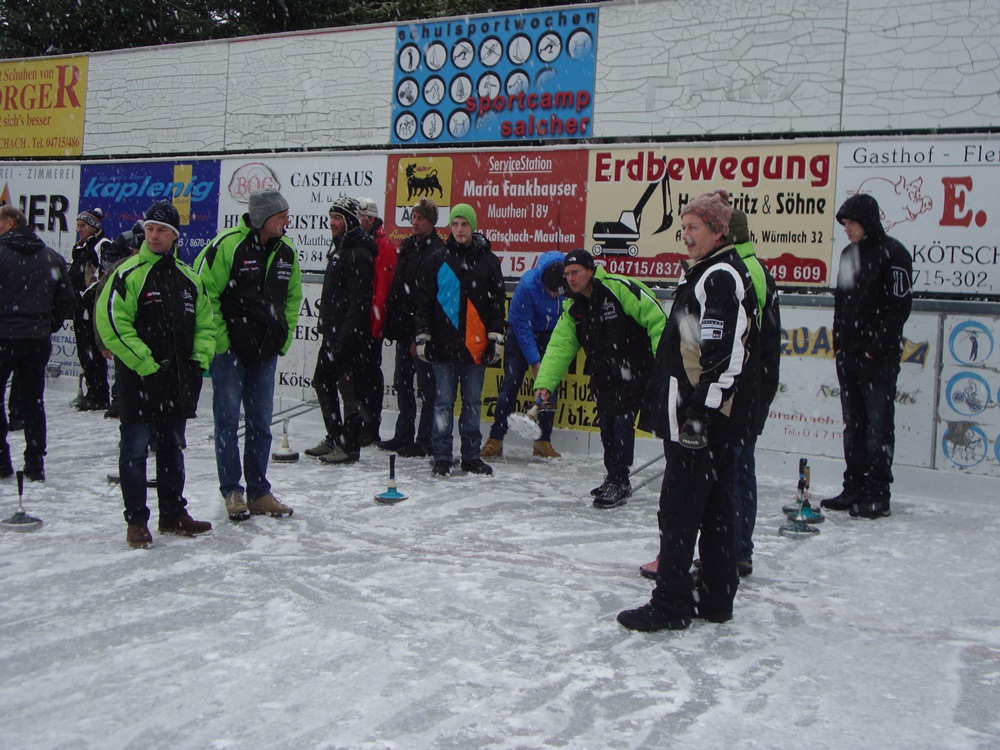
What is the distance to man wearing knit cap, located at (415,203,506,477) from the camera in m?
8.10

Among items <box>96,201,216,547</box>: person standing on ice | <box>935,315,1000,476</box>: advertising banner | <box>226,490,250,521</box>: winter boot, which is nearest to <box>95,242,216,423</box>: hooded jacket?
<box>96,201,216,547</box>: person standing on ice

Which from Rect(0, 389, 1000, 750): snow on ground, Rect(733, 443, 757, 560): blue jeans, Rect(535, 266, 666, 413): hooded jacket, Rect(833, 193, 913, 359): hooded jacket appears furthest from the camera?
Rect(833, 193, 913, 359): hooded jacket

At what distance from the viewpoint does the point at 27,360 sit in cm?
744

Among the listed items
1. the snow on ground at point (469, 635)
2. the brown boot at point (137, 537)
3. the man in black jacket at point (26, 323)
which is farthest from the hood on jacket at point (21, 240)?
the brown boot at point (137, 537)

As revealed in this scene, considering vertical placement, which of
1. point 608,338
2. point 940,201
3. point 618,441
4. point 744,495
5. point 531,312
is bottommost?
point 744,495

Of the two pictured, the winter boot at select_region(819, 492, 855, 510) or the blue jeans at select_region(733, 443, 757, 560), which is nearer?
the blue jeans at select_region(733, 443, 757, 560)

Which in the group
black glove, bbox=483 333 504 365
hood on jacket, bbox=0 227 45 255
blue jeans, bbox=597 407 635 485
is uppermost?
hood on jacket, bbox=0 227 45 255

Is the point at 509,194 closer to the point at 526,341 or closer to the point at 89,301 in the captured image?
the point at 526,341

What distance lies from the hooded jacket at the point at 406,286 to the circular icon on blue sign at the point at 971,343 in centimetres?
403

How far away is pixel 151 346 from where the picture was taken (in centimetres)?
569

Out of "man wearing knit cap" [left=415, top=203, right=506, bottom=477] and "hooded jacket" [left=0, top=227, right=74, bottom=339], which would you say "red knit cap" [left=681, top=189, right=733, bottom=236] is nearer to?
"man wearing knit cap" [left=415, top=203, right=506, bottom=477]

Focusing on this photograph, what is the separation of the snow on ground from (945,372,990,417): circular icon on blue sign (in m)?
0.90

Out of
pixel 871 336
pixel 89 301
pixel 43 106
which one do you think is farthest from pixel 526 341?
pixel 43 106

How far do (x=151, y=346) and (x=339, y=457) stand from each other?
3.02 m
